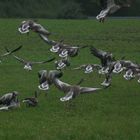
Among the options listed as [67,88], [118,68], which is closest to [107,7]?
[118,68]

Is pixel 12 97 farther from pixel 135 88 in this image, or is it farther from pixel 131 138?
pixel 135 88

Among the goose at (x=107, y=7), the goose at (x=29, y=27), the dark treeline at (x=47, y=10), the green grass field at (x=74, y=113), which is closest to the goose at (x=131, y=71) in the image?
the green grass field at (x=74, y=113)

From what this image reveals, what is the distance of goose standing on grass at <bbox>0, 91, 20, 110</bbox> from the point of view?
30.7 feet

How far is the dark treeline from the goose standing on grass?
55.1 meters

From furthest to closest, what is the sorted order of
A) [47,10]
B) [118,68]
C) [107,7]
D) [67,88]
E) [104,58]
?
[47,10]
[104,58]
[67,88]
[118,68]
[107,7]

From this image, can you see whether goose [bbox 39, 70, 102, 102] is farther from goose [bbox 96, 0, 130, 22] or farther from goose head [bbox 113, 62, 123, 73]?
goose [bbox 96, 0, 130, 22]

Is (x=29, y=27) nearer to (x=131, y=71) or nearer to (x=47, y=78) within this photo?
(x=47, y=78)

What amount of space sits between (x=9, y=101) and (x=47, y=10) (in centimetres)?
6289

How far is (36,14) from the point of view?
229 ft

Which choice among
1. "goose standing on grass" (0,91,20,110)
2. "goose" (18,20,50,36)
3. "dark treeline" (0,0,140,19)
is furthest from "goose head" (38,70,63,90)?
"dark treeline" (0,0,140,19)

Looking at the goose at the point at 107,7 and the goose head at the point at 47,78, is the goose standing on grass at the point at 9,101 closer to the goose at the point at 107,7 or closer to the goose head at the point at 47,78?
the goose head at the point at 47,78

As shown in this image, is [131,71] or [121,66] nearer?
[121,66]

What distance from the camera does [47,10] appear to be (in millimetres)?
72000

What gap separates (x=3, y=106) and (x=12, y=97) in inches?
Answer: 12.4
